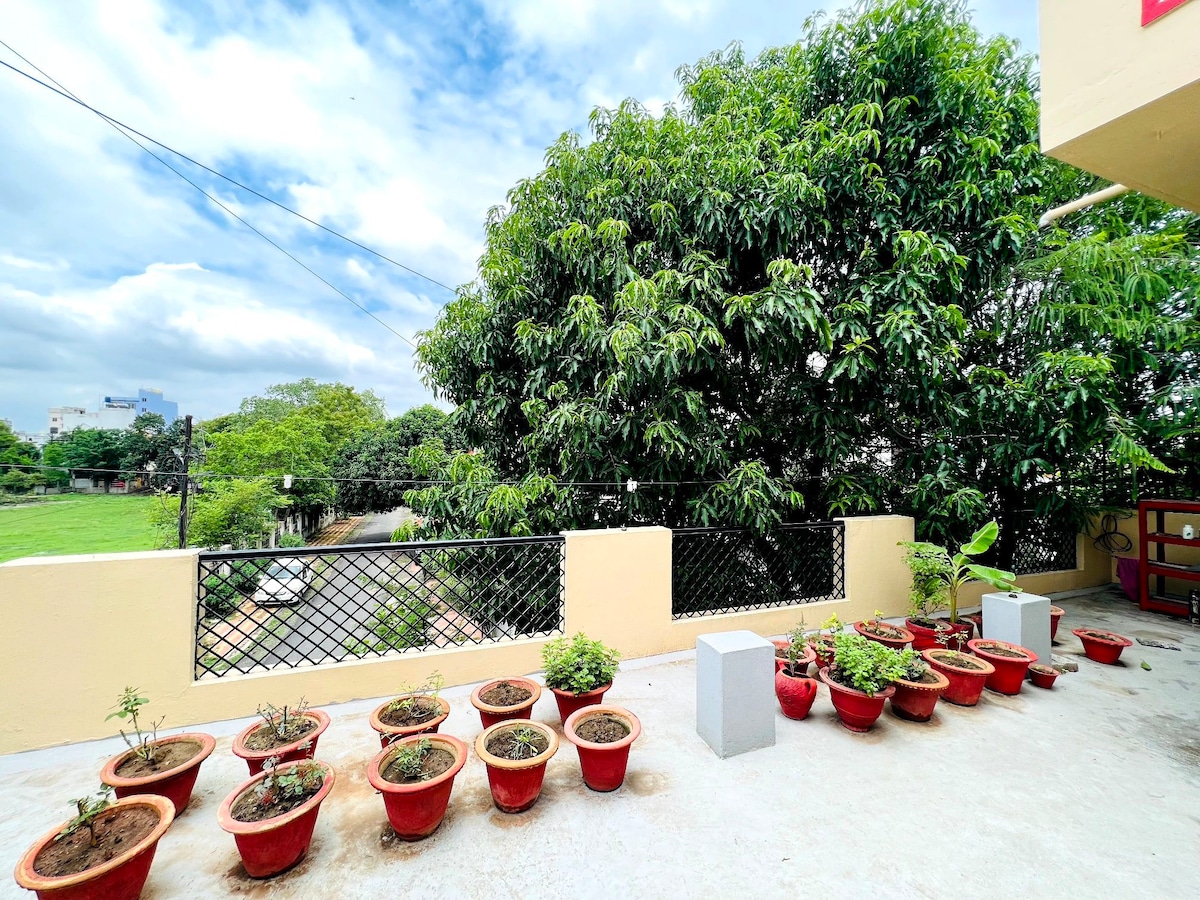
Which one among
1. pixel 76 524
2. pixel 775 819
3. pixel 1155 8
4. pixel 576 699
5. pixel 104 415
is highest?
pixel 104 415

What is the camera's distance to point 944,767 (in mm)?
2307

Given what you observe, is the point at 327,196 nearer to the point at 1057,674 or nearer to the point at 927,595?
the point at 927,595

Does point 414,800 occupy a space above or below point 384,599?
below

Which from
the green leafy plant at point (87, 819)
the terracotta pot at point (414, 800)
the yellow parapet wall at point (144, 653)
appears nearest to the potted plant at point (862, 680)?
the yellow parapet wall at point (144, 653)

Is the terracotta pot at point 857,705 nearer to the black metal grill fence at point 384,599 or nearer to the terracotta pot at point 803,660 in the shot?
the terracotta pot at point 803,660

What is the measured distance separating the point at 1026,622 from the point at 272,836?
4855mm

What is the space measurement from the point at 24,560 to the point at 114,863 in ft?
6.35

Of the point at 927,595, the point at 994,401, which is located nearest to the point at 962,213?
the point at 994,401

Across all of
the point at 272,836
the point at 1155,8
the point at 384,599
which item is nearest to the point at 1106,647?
the point at 1155,8

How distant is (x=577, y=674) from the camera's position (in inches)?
99.0

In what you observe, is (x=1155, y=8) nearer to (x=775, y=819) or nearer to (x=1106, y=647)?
(x=775, y=819)

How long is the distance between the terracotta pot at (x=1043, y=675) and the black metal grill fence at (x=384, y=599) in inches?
140

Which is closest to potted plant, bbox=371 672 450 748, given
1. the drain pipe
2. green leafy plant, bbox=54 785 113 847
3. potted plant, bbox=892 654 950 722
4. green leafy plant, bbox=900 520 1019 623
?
green leafy plant, bbox=54 785 113 847

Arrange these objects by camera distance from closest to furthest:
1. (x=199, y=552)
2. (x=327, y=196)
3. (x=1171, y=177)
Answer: (x=1171, y=177), (x=199, y=552), (x=327, y=196)
